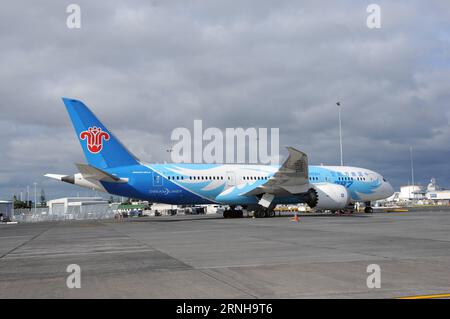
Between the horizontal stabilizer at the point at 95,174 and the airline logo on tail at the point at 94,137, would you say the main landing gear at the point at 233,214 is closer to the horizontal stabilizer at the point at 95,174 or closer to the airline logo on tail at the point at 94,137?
the horizontal stabilizer at the point at 95,174

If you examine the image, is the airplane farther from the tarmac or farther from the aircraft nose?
the tarmac

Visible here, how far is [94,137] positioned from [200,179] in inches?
339

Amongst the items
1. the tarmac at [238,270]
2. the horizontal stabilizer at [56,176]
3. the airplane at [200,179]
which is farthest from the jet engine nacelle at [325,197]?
the tarmac at [238,270]

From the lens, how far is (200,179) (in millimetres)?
34688

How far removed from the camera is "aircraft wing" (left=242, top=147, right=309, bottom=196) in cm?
3469

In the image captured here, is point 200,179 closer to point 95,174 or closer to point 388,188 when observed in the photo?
point 95,174

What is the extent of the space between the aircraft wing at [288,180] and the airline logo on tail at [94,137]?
11.9m

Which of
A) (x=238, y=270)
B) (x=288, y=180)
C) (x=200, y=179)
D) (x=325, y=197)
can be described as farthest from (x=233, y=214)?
(x=238, y=270)

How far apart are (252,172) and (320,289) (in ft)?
Result: 102

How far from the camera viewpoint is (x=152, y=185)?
107ft

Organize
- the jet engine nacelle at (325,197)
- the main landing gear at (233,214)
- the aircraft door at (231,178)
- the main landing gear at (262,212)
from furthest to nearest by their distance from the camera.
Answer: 1. the main landing gear at (233,214)
2. the main landing gear at (262,212)
3. the aircraft door at (231,178)
4. the jet engine nacelle at (325,197)

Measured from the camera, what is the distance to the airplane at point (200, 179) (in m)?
30.5

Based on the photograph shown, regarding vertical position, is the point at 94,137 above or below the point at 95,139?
above
